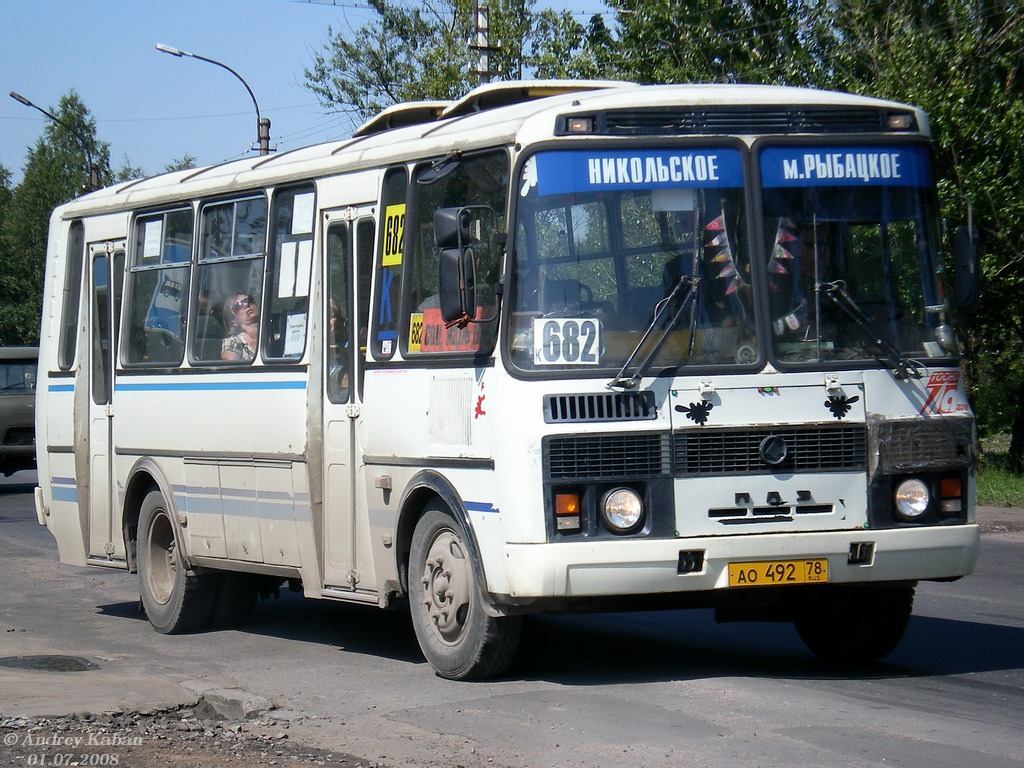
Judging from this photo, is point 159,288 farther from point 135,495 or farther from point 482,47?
point 482,47

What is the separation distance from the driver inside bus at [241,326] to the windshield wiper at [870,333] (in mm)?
4008

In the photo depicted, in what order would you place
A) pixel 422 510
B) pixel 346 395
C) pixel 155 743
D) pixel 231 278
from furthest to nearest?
pixel 231 278, pixel 346 395, pixel 422 510, pixel 155 743

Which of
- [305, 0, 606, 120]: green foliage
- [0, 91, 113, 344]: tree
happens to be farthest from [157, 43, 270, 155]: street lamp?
[0, 91, 113, 344]: tree

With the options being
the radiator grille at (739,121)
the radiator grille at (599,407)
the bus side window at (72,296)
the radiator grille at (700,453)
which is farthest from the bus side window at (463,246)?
the bus side window at (72,296)

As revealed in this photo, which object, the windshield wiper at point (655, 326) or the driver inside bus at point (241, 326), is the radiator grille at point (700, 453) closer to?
the windshield wiper at point (655, 326)

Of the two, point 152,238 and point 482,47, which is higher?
point 482,47

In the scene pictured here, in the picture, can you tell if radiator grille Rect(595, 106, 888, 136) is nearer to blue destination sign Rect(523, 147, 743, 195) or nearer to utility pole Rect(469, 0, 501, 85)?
blue destination sign Rect(523, 147, 743, 195)

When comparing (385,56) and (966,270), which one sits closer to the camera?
(966,270)

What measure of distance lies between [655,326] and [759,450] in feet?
2.57

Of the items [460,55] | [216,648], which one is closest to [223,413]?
[216,648]

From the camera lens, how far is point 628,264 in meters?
7.87

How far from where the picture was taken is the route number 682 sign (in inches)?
306

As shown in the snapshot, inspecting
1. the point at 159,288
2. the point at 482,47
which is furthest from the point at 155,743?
the point at 482,47

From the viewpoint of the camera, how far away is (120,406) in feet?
39.2
